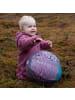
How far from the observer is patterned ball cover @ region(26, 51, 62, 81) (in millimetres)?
5369

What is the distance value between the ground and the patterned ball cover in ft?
0.70

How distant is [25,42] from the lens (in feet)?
17.9

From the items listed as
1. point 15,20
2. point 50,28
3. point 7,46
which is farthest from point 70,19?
point 7,46

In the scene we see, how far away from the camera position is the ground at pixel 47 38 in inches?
225

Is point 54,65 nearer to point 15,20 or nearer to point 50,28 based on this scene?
point 50,28

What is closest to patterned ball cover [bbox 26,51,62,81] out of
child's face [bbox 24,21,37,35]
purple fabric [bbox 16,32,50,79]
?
purple fabric [bbox 16,32,50,79]

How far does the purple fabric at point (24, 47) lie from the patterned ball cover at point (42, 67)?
0.17m

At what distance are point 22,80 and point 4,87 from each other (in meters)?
0.39

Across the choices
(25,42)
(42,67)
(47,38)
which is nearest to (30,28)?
(25,42)

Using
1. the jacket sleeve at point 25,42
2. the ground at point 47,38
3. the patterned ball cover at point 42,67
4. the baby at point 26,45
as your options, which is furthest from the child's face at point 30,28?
the ground at point 47,38

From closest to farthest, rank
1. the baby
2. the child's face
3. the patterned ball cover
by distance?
Result: the patterned ball cover → the baby → the child's face

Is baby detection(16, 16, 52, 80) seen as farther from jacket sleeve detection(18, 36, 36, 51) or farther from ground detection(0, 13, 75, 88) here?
ground detection(0, 13, 75, 88)

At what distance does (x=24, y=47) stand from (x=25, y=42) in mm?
121

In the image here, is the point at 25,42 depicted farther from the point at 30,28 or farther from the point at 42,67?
the point at 42,67
